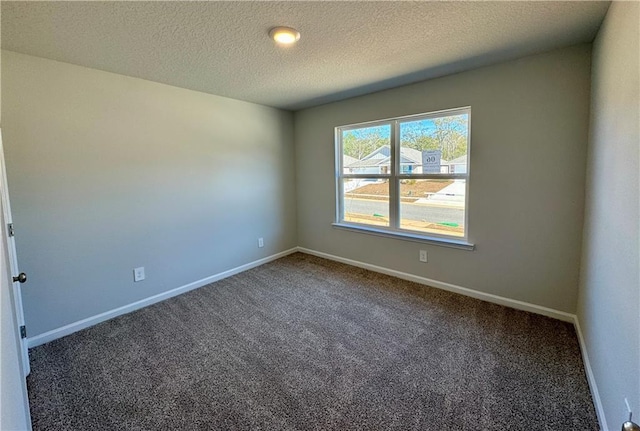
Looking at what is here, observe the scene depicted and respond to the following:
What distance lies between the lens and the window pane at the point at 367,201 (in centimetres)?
372

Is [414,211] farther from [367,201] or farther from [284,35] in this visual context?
[284,35]

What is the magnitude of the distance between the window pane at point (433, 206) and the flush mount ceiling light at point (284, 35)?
206 centimetres

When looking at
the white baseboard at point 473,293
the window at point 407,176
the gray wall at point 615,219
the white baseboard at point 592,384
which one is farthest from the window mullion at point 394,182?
the white baseboard at point 592,384

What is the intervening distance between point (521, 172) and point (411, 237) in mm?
1260

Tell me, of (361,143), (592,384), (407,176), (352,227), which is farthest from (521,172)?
(352,227)

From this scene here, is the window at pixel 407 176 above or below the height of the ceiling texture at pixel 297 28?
below

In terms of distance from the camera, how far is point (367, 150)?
12.4 ft

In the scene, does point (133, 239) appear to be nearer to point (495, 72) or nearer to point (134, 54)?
point (134, 54)

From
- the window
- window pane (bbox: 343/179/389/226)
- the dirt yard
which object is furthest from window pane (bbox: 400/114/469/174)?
window pane (bbox: 343/179/389/226)

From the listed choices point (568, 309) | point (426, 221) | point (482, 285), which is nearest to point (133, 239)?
point (426, 221)

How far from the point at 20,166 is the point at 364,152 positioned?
3329 mm

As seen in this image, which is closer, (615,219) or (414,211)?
(615,219)

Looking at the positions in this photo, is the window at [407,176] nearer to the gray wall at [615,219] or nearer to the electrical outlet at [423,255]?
the electrical outlet at [423,255]

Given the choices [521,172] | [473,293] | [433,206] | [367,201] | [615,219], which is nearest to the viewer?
[615,219]
